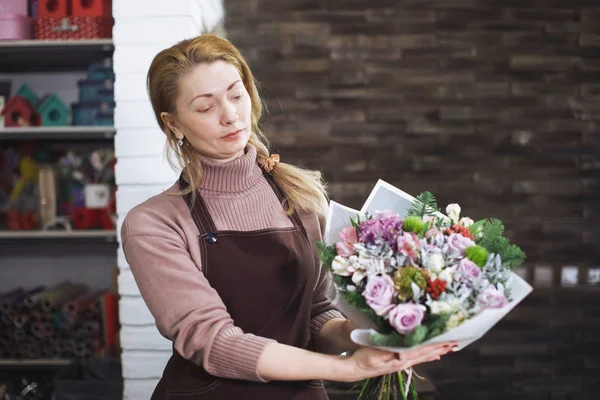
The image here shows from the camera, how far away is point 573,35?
9.68ft

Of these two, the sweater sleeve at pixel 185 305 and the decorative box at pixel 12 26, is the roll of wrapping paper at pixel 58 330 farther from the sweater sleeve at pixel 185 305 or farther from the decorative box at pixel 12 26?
the sweater sleeve at pixel 185 305

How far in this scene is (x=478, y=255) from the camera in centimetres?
110

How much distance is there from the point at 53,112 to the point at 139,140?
1.00m

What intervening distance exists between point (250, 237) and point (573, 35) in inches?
91.4

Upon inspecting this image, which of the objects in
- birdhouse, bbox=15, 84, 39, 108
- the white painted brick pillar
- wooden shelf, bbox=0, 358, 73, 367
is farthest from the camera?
birdhouse, bbox=15, 84, 39, 108

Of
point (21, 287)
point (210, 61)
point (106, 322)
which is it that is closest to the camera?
point (210, 61)

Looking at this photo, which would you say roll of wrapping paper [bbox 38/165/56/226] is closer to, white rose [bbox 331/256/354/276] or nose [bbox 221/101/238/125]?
nose [bbox 221/101/238/125]

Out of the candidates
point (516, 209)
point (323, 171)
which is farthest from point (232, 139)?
point (516, 209)

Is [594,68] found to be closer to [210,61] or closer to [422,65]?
[422,65]

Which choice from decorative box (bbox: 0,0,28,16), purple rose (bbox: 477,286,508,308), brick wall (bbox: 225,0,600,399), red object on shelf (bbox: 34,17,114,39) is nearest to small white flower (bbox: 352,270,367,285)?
purple rose (bbox: 477,286,508,308)

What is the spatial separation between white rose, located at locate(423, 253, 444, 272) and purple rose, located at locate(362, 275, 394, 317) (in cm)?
7

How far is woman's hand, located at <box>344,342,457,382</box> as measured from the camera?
3.75ft

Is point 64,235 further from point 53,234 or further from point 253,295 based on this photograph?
point 253,295

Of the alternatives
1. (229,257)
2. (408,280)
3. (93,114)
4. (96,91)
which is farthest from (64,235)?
(408,280)
